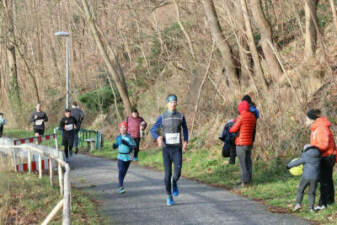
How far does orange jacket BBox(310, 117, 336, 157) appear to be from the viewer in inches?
331

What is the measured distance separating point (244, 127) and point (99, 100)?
969 inches

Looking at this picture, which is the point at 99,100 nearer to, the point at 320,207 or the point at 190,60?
the point at 190,60

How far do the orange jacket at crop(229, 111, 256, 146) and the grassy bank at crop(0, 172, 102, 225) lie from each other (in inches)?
130

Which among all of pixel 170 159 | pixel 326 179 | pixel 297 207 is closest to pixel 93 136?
pixel 170 159

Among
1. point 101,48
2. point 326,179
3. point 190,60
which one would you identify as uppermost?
point 101,48

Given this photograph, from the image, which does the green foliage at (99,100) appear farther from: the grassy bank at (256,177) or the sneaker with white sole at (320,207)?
the sneaker with white sole at (320,207)

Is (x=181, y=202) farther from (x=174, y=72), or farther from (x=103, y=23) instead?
(x=103, y=23)

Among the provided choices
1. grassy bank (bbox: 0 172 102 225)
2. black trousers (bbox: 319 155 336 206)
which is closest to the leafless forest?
black trousers (bbox: 319 155 336 206)

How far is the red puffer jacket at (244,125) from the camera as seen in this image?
11227mm

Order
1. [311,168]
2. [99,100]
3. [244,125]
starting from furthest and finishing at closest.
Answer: [99,100]
[244,125]
[311,168]

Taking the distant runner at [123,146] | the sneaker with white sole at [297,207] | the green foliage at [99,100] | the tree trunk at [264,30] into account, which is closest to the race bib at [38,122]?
the tree trunk at [264,30]

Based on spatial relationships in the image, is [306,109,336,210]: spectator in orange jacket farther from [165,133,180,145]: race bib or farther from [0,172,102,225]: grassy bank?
[0,172,102,225]: grassy bank

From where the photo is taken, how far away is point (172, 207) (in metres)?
9.67

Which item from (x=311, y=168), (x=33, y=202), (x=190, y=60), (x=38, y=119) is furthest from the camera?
(x=190, y=60)
